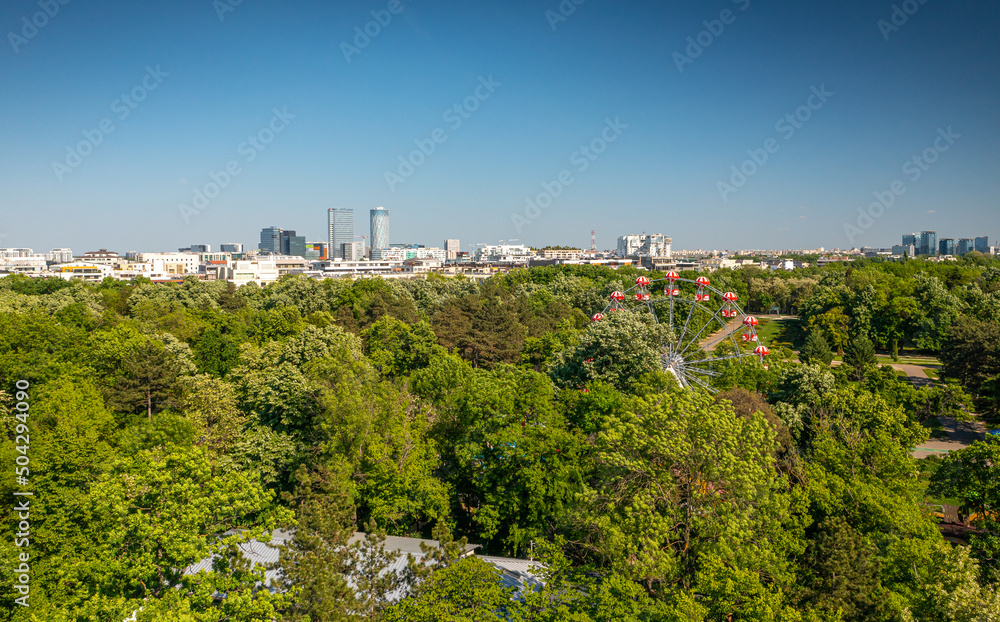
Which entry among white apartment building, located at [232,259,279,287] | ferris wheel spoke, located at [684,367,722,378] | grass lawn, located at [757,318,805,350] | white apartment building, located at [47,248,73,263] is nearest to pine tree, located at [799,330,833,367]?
grass lawn, located at [757,318,805,350]

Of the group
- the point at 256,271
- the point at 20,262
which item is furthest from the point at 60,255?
the point at 256,271

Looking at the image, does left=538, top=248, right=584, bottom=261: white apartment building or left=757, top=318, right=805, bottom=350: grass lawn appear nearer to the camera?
left=757, top=318, right=805, bottom=350: grass lawn

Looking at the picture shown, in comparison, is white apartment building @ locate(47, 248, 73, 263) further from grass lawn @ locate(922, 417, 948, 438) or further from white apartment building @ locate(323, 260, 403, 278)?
grass lawn @ locate(922, 417, 948, 438)

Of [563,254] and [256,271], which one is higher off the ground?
[563,254]

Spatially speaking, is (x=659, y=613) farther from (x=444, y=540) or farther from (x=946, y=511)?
(x=946, y=511)

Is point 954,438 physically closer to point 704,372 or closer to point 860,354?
point 860,354

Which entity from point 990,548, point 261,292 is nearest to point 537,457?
point 990,548

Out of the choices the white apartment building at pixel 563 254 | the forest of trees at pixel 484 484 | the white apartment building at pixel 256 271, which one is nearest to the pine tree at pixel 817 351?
the forest of trees at pixel 484 484

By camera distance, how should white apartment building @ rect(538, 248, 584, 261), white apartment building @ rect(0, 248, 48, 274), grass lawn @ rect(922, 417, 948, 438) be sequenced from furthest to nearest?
white apartment building @ rect(538, 248, 584, 261), white apartment building @ rect(0, 248, 48, 274), grass lawn @ rect(922, 417, 948, 438)
